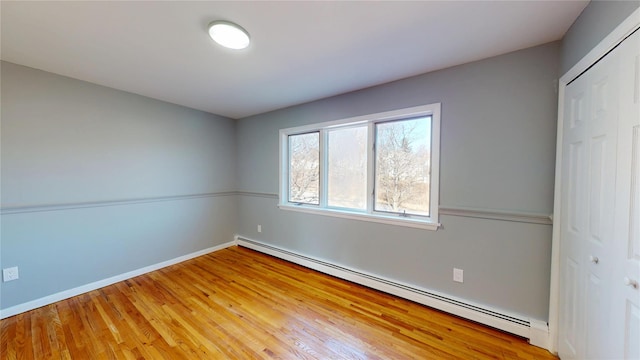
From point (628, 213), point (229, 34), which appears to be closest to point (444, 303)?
point (628, 213)

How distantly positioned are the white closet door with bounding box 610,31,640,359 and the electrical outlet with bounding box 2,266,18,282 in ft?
13.7

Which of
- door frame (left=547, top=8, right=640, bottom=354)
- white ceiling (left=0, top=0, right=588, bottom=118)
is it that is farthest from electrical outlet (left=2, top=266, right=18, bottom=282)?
door frame (left=547, top=8, right=640, bottom=354)

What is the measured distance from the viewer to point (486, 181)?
186 cm

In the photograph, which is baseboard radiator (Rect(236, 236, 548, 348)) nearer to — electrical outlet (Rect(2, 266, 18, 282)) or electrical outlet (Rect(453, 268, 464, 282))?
electrical outlet (Rect(453, 268, 464, 282))

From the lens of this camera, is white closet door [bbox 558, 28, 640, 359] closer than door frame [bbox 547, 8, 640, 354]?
Yes

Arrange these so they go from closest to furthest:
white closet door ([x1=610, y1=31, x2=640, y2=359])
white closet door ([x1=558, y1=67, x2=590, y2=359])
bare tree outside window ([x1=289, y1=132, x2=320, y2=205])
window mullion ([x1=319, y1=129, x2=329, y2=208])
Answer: white closet door ([x1=610, y1=31, x2=640, y2=359]), white closet door ([x1=558, y1=67, x2=590, y2=359]), window mullion ([x1=319, y1=129, x2=329, y2=208]), bare tree outside window ([x1=289, y1=132, x2=320, y2=205])

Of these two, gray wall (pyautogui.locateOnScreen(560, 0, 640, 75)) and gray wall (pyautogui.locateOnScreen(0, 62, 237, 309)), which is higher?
gray wall (pyautogui.locateOnScreen(560, 0, 640, 75))

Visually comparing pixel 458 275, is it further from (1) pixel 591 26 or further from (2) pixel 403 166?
(1) pixel 591 26

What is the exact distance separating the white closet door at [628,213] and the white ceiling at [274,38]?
0.60 meters

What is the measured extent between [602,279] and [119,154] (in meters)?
4.13

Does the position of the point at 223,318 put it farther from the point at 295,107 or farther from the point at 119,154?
the point at 295,107

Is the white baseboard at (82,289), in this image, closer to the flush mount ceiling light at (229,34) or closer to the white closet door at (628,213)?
the flush mount ceiling light at (229,34)

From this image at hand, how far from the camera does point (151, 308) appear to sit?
209 cm

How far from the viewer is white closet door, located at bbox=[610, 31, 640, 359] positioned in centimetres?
92
